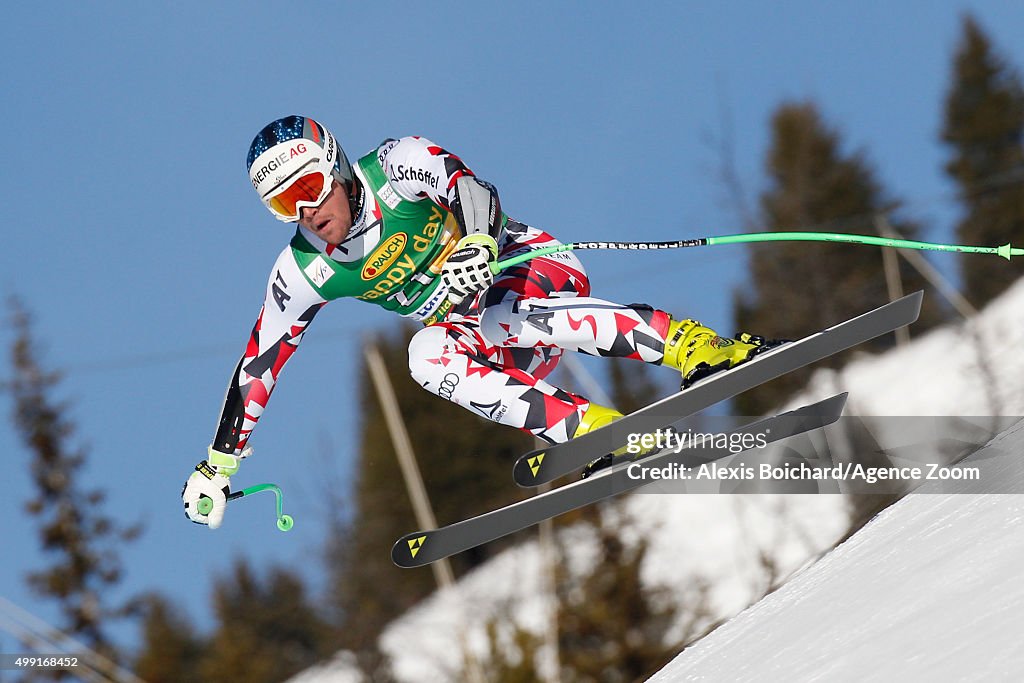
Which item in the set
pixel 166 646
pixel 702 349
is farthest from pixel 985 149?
pixel 702 349

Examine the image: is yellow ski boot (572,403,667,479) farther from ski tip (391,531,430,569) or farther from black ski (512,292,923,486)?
ski tip (391,531,430,569)

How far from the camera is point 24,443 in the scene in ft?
79.2

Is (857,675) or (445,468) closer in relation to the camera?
(857,675)

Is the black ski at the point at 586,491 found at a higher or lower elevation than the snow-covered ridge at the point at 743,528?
lower

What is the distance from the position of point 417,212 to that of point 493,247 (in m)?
0.53

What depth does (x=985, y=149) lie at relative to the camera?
2684cm

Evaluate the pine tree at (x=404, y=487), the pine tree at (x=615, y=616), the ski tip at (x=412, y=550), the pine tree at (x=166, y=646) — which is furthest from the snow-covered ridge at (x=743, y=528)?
the ski tip at (x=412, y=550)

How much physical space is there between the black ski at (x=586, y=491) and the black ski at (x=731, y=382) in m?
0.15

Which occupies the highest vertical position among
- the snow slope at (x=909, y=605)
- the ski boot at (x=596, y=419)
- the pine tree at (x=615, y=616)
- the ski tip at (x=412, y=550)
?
the pine tree at (x=615, y=616)

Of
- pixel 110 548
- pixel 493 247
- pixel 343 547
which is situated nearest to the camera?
pixel 493 247

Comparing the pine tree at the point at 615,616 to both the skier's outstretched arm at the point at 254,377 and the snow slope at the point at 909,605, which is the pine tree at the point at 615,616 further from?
the skier's outstretched arm at the point at 254,377

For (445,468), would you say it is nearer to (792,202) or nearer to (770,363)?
(792,202)

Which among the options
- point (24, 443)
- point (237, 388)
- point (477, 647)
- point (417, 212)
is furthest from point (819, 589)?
point (24, 443)

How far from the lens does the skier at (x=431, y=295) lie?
186 inches
